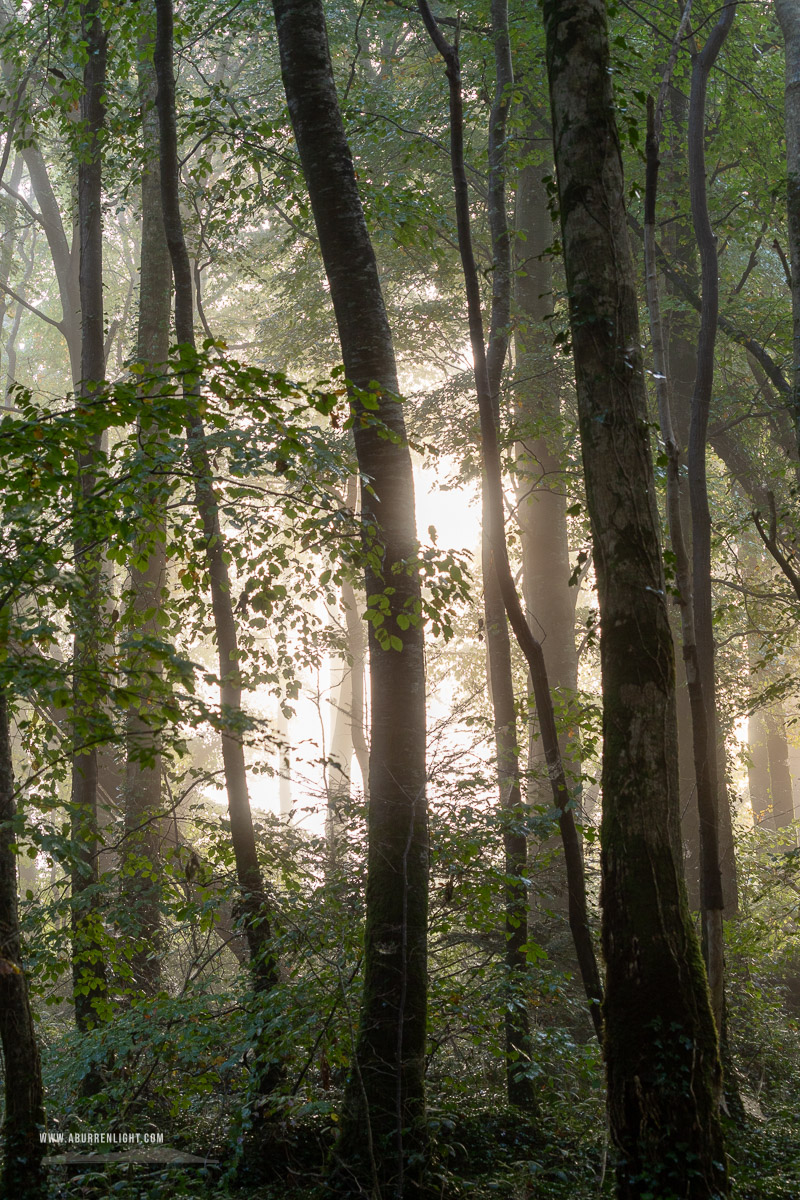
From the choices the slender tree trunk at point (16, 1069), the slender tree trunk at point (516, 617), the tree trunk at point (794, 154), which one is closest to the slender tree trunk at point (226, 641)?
the slender tree trunk at point (16, 1069)

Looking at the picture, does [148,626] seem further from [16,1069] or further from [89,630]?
[16,1069]

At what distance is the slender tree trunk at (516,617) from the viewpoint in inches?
241

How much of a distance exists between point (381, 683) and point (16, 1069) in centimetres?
284

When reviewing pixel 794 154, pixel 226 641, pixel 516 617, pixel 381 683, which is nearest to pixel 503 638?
pixel 516 617

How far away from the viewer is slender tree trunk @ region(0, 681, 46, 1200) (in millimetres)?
4547

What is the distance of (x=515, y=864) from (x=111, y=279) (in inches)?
1093

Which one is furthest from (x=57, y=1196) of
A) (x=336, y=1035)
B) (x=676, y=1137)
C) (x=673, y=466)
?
(x=673, y=466)

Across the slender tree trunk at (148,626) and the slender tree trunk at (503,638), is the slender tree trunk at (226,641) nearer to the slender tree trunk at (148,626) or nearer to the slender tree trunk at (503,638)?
the slender tree trunk at (148,626)

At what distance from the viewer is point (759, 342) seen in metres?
13.3

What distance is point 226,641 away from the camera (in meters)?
7.45

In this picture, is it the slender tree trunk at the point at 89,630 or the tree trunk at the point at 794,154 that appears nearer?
the slender tree trunk at the point at 89,630

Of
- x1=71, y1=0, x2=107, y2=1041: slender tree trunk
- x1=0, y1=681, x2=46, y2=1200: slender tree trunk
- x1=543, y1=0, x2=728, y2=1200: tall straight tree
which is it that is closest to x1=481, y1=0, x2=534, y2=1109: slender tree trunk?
x1=543, y1=0, x2=728, y2=1200: tall straight tree

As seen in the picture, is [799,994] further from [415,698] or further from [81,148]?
[81,148]

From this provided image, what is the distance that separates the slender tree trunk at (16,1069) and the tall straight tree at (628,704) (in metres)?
3.01
